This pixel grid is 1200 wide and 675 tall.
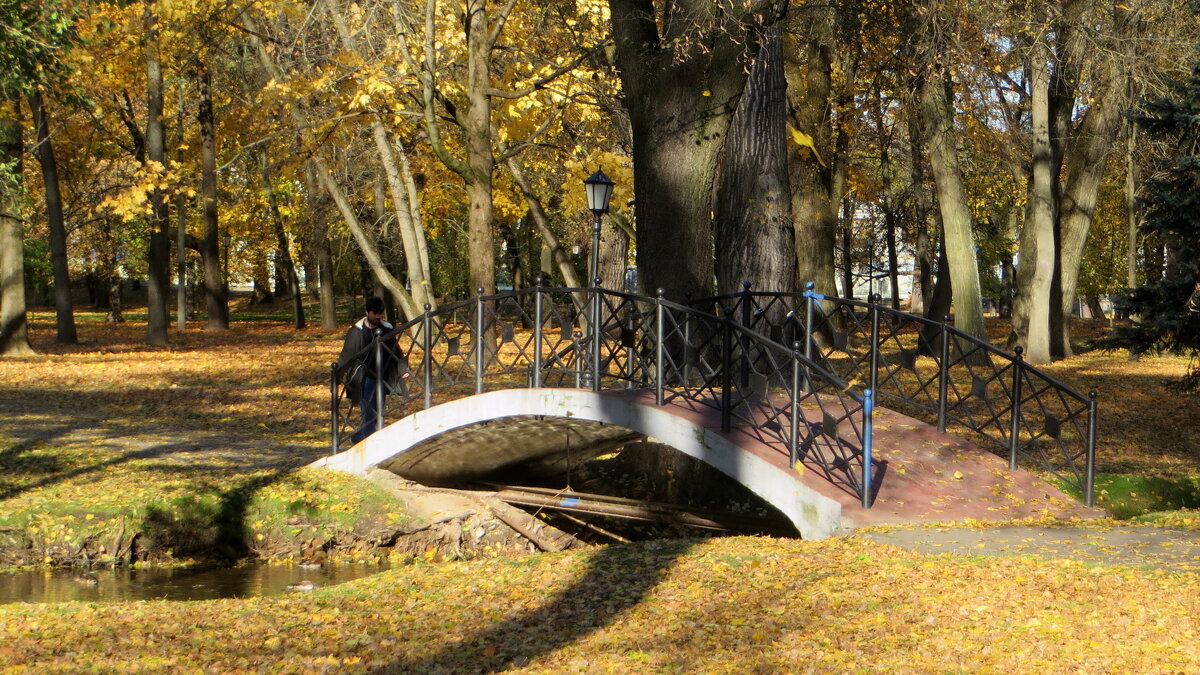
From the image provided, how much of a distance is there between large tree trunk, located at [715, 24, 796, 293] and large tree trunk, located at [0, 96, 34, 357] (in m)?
15.6

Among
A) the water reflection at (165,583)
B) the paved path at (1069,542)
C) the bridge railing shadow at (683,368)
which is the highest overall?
the bridge railing shadow at (683,368)

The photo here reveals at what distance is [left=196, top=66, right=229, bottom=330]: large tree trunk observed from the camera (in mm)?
28844

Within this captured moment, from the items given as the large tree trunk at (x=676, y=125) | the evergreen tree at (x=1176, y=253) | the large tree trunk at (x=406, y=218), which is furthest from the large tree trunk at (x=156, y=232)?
the evergreen tree at (x=1176, y=253)

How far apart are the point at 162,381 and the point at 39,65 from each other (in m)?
5.26

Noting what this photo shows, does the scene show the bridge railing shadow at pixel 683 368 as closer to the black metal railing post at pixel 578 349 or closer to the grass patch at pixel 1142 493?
the black metal railing post at pixel 578 349

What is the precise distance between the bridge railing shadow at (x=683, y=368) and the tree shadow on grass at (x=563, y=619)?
4.68 feet

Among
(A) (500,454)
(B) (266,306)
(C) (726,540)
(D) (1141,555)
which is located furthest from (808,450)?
(B) (266,306)

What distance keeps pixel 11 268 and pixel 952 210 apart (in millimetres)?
17687

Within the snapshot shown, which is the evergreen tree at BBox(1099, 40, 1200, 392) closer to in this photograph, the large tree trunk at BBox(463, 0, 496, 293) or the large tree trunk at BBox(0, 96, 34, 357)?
the large tree trunk at BBox(463, 0, 496, 293)

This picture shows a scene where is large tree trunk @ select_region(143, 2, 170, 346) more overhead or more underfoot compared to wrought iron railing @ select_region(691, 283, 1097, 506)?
more overhead

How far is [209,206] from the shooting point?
29969 millimetres

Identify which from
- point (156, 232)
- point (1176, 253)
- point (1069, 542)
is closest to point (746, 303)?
point (1069, 542)

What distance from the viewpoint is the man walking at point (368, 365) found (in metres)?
12.0

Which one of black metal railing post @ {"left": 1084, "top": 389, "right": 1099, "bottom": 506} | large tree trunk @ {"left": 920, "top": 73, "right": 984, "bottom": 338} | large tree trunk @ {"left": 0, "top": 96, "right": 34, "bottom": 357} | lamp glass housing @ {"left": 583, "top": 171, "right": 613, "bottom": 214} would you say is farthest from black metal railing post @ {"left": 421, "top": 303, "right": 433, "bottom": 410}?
large tree trunk @ {"left": 0, "top": 96, "right": 34, "bottom": 357}
